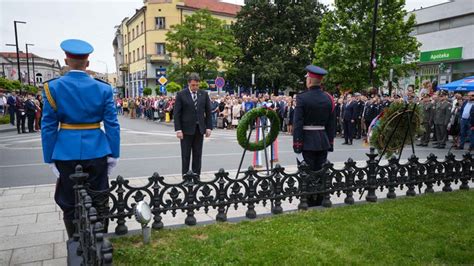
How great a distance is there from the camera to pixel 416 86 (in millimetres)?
39406

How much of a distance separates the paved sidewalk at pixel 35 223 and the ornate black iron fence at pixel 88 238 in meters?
0.73

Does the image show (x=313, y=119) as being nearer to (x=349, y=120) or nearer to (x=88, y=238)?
(x=88, y=238)

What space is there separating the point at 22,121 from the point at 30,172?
12.4 metres

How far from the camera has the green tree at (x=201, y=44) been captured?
40.0 metres

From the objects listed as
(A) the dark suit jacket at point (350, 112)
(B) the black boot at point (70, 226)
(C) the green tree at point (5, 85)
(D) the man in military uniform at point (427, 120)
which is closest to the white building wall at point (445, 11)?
(D) the man in military uniform at point (427, 120)

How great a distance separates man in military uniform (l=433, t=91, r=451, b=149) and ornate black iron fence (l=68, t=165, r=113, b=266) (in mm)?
14539

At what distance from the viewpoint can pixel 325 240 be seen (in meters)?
4.46

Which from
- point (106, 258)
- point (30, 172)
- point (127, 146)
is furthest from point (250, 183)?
point (127, 146)

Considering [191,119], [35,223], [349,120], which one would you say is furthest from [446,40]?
[35,223]

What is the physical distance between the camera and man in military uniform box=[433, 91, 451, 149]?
14820 millimetres

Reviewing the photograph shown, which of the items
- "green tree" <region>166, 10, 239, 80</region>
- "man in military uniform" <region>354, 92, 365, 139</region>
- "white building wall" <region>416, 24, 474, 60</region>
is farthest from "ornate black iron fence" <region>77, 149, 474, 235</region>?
"green tree" <region>166, 10, 239, 80</region>

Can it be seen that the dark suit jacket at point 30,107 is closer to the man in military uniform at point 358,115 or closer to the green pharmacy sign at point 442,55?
the man in military uniform at point 358,115

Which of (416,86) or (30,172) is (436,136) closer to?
(30,172)

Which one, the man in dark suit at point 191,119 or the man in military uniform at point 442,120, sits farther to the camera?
the man in military uniform at point 442,120
